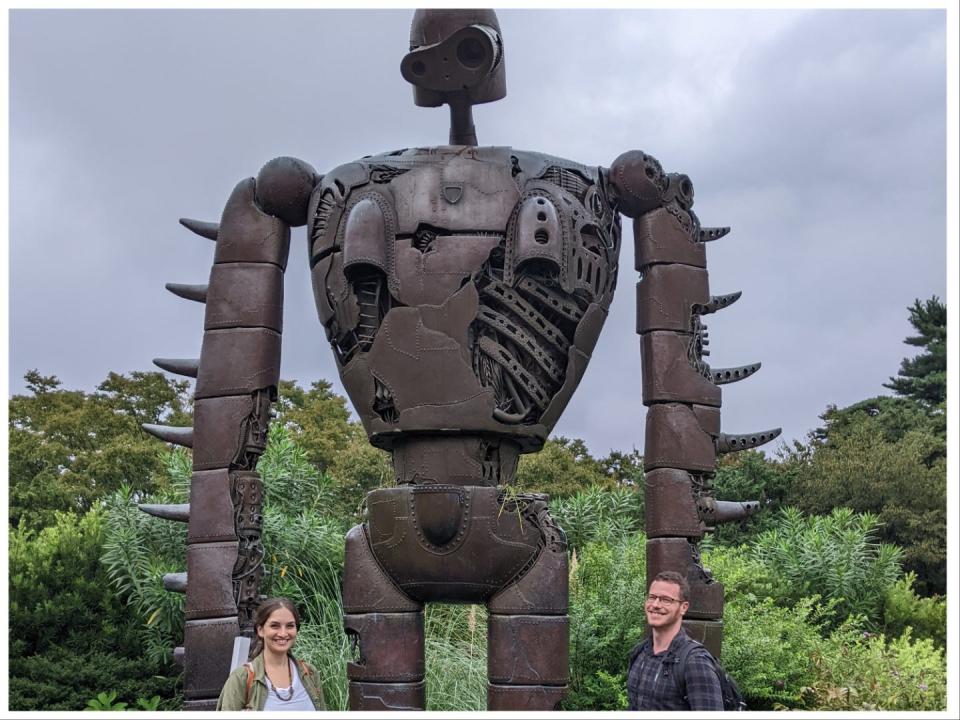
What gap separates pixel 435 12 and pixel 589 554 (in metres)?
4.97

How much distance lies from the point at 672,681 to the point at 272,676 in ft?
4.12

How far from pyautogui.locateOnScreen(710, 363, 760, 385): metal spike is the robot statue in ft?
0.04

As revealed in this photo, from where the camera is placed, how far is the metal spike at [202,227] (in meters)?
5.94

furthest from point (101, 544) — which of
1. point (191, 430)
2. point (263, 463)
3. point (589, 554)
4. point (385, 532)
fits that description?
point (385, 532)

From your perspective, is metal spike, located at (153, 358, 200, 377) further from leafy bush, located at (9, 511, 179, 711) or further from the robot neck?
leafy bush, located at (9, 511, 179, 711)

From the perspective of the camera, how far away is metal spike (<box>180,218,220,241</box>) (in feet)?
19.5

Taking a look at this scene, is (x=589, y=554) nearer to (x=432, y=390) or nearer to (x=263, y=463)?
(x=263, y=463)

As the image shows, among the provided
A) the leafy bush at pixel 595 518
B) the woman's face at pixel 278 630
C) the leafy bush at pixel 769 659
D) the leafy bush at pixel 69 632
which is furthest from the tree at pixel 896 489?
the woman's face at pixel 278 630

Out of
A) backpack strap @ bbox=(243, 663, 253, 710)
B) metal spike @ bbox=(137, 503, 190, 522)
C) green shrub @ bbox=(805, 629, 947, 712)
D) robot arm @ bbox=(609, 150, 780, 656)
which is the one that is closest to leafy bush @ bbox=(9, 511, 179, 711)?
metal spike @ bbox=(137, 503, 190, 522)

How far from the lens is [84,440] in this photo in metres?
18.0

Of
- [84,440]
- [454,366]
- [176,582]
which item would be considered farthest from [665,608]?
[84,440]

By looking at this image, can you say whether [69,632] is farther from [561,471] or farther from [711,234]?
[561,471]

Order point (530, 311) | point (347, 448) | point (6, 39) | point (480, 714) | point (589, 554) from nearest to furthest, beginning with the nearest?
point (480, 714) < point (6, 39) < point (530, 311) < point (589, 554) < point (347, 448)

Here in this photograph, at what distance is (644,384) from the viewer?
5.55 m
